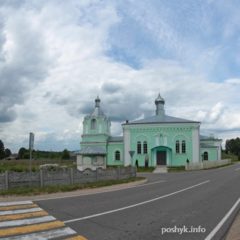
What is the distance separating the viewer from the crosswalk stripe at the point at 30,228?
9664mm

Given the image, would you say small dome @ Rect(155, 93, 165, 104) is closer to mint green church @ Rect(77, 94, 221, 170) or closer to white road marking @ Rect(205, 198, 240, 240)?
mint green church @ Rect(77, 94, 221, 170)

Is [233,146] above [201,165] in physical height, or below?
above

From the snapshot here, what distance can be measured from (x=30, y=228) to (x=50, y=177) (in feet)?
42.2

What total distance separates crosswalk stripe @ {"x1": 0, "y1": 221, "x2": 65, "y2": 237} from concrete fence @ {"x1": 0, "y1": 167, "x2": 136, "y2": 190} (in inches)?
378

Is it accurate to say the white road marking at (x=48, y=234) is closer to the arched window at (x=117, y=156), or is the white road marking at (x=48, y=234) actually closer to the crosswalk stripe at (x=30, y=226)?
the crosswalk stripe at (x=30, y=226)

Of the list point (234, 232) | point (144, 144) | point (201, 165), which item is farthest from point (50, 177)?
point (144, 144)

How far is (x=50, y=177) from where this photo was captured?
75.3ft

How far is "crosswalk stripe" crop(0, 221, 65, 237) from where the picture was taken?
9.66 meters

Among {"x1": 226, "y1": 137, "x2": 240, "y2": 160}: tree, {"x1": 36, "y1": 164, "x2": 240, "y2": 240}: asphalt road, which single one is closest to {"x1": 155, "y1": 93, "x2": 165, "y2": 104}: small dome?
{"x1": 36, "y1": 164, "x2": 240, "y2": 240}: asphalt road

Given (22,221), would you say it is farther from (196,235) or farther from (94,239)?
(196,235)

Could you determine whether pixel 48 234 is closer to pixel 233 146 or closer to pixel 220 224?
pixel 220 224

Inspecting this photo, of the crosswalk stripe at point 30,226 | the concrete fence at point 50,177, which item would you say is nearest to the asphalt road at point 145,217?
the crosswalk stripe at point 30,226

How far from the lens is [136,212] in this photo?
1344cm

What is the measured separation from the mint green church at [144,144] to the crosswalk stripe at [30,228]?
56366 millimetres
